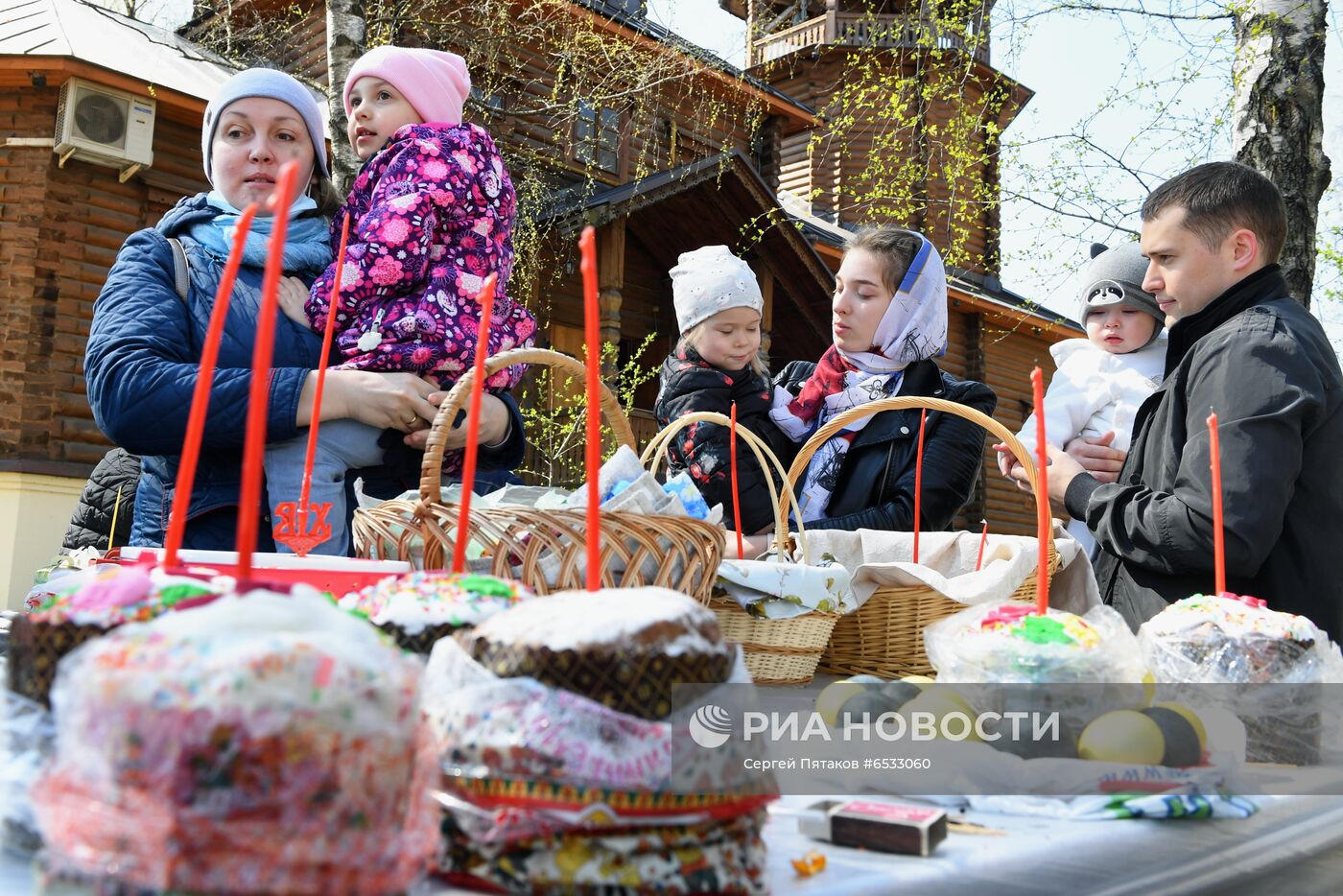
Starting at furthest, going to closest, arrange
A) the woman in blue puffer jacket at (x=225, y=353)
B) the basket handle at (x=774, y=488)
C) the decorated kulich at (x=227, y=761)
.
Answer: the basket handle at (x=774, y=488), the woman in blue puffer jacket at (x=225, y=353), the decorated kulich at (x=227, y=761)

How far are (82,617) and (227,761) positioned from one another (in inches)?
6.7

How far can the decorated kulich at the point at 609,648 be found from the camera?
0.60 m

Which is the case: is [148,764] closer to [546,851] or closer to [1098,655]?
[546,851]

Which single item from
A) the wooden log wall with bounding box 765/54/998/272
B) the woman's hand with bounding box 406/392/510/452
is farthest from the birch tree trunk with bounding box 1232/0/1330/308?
the wooden log wall with bounding box 765/54/998/272

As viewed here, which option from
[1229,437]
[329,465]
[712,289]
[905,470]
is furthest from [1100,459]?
[329,465]

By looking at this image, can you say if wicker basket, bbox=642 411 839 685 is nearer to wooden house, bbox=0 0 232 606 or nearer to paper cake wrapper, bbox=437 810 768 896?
paper cake wrapper, bbox=437 810 768 896

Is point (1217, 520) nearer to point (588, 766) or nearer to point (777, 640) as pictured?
point (777, 640)

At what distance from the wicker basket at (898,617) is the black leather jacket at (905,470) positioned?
0.44 metres

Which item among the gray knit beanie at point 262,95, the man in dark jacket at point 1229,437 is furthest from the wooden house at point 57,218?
the man in dark jacket at point 1229,437

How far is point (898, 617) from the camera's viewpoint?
5.76ft

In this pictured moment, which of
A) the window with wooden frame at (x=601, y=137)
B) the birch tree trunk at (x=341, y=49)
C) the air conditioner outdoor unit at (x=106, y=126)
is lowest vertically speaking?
the birch tree trunk at (x=341, y=49)

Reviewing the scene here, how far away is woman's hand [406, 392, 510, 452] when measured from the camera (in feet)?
5.67

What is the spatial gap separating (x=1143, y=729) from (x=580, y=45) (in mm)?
11058

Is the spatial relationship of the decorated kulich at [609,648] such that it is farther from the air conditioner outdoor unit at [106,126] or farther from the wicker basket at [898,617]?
the air conditioner outdoor unit at [106,126]
